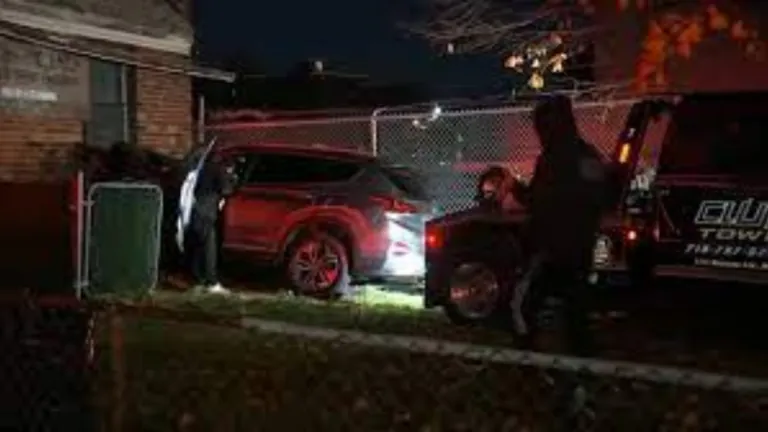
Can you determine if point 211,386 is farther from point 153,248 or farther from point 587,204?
point 153,248

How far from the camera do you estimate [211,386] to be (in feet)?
27.9

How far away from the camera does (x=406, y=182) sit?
15.2 m

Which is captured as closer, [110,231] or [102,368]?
[102,368]

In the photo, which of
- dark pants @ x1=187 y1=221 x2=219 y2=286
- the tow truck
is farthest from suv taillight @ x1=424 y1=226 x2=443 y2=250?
dark pants @ x1=187 y1=221 x2=219 y2=286

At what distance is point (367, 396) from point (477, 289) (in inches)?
177

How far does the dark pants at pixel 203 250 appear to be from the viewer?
1532 cm

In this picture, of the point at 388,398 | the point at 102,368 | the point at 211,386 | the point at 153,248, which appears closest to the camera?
the point at 102,368

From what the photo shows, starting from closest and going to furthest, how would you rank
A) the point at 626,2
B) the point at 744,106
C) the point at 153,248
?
the point at 744,106 → the point at 626,2 → the point at 153,248

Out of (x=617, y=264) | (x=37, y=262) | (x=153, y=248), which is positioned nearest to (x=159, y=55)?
(x=153, y=248)

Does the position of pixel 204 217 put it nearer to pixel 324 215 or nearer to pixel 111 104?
pixel 324 215

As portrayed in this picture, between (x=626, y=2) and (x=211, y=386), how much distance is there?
6.73 m

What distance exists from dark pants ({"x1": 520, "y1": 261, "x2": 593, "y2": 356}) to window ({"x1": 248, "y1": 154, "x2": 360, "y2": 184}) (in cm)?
690

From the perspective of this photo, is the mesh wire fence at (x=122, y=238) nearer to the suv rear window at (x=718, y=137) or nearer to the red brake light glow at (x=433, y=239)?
the red brake light glow at (x=433, y=239)

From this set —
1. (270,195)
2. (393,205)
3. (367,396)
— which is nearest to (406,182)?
(393,205)
